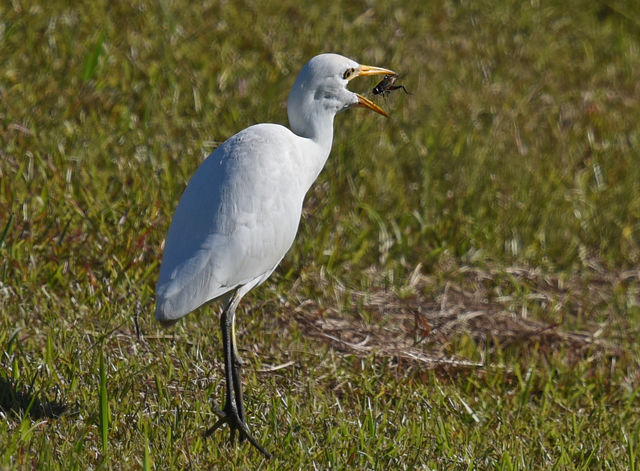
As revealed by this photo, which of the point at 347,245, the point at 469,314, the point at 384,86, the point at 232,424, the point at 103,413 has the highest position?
the point at 384,86

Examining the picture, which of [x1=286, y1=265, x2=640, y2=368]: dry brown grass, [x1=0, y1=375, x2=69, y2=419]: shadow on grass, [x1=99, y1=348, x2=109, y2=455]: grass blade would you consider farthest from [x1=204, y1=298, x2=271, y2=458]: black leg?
[x1=286, y1=265, x2=640, y2=368]: dry brown grass

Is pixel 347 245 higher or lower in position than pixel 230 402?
lower

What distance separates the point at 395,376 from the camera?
4254 mm

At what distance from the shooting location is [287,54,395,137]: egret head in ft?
12.5

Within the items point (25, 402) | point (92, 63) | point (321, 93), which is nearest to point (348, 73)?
point (321, 93)

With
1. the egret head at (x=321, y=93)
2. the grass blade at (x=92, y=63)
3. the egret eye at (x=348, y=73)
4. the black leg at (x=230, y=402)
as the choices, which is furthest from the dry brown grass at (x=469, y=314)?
the grass blade at (x=92, y=63)

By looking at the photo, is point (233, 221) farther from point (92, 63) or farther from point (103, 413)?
point (92, 63)

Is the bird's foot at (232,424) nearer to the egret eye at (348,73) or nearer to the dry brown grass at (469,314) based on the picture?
the dry brown grass at (469,314)

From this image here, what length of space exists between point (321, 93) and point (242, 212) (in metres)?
0.61

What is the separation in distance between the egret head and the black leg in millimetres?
755

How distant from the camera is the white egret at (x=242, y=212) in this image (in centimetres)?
341

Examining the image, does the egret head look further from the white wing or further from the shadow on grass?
the shadow on grass

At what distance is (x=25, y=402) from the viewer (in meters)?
3.59

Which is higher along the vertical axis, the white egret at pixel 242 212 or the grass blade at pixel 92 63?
the white egret at pixel 242 212
